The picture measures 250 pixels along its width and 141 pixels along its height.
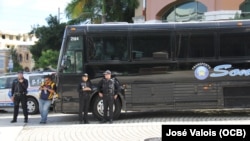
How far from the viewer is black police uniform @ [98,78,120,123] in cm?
1310

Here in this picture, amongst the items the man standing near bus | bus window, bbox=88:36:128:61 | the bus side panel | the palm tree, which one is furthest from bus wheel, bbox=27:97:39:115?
the palm tree

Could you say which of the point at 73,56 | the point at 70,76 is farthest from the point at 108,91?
the point at 73,56

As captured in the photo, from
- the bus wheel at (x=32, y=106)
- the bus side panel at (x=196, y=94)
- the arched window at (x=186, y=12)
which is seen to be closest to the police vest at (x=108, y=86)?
the bus side panel at (x=196, y=94)

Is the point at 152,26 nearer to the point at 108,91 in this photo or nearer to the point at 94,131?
the point at 108,91

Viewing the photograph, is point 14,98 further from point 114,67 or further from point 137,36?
point 137,36

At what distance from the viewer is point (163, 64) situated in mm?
13625

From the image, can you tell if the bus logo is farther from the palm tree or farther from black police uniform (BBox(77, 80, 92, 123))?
the palm tree

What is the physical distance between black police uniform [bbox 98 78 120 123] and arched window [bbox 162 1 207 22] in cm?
1225

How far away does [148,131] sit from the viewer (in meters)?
11.0

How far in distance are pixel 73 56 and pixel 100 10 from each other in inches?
685

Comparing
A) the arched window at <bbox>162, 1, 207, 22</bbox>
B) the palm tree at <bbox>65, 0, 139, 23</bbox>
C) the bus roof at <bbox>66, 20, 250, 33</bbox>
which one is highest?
the palm tree at <bbox>65, 0, 139, 23</bbox>

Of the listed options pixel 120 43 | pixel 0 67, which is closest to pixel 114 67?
pixel 120 43

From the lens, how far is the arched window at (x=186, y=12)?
81.8ft

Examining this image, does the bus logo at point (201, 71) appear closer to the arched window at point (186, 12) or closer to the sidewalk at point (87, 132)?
the sidewalk at point (87, 132)
